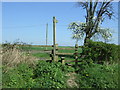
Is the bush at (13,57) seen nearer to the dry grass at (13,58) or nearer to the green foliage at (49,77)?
the dry grass at (13,58)

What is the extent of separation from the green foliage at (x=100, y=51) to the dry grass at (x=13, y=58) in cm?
292

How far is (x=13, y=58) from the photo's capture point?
815 cm

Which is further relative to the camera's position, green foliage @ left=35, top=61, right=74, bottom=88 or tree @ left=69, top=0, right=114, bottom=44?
tree @ left=69, top=0, right=114, bottom=44

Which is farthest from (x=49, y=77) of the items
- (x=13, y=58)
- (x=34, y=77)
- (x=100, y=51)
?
(x=100, y=51)

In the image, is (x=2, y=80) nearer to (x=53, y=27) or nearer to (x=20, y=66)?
(x=20, y=66)

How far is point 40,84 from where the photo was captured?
680 centimetres

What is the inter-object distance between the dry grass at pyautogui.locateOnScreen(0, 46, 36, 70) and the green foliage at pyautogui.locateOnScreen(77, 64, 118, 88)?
2.34 m

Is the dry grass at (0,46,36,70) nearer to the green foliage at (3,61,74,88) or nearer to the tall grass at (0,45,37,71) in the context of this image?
the tall grass at (0,45,37,71)

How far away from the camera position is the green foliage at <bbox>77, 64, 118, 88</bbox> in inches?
294

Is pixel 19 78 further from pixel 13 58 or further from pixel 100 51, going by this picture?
pixel 100 51

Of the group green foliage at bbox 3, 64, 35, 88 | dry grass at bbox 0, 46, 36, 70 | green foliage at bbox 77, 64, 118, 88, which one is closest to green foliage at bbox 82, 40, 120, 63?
green foliage at bbox 77, 64, 118, 88

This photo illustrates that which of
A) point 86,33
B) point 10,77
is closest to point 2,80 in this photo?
point 10,77

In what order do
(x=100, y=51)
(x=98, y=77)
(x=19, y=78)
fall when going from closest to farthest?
(x=19, y=78) → (x=98, y=77) → (x=100, y=51)

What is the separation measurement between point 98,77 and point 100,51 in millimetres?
2796
